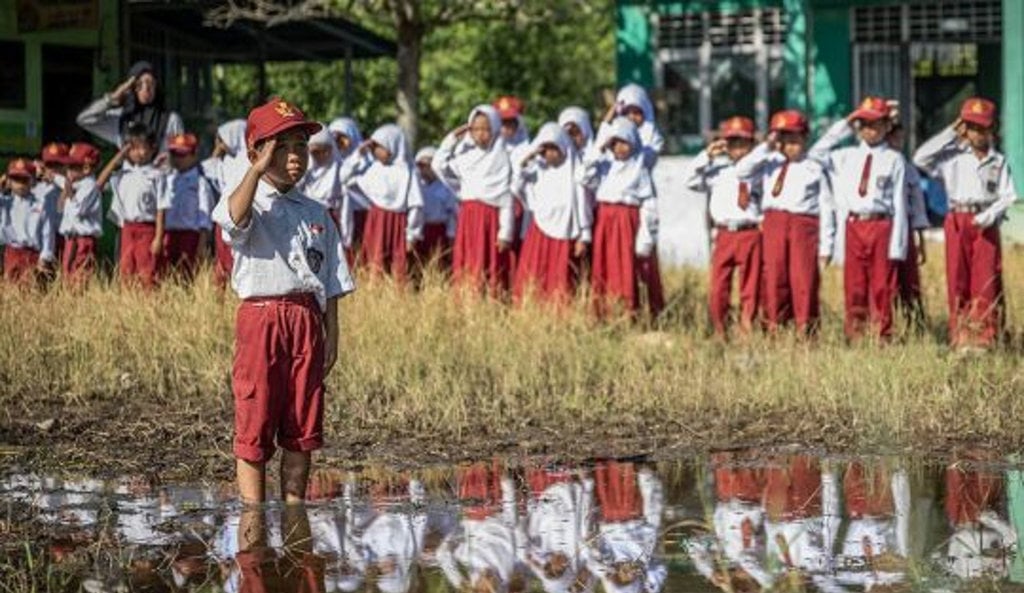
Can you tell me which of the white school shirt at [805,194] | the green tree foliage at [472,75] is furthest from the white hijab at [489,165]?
the green tree foliage at [472,75]

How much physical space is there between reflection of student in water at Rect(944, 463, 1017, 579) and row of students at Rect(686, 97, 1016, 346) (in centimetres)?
590

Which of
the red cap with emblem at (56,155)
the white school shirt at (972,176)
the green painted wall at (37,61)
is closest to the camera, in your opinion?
the white school shirt at (972,176)

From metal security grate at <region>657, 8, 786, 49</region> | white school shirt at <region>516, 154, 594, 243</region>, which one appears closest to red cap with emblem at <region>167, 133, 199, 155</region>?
white school shirt at <region>516, 154, 594, 243</region>

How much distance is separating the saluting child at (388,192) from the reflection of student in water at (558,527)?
10.5m

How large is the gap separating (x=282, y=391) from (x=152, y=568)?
136 cm

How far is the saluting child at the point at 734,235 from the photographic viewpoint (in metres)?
17.5

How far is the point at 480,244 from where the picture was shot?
19.9 meters

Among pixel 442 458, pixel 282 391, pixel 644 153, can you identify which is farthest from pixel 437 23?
pixel 282 391

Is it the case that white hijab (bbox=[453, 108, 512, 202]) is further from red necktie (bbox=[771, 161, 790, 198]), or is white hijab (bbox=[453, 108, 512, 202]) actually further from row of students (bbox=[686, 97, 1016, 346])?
red necktie (bbox=[771, 161, 790, 198])

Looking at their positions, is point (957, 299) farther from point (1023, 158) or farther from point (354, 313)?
point (1023, 158)

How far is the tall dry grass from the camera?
1222 cm

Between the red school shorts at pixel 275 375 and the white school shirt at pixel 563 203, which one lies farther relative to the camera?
the white school shirt at pixel 563 203

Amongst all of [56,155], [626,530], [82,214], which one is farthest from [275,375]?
[56,155]

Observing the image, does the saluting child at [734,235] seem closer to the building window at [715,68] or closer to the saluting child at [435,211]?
the saluting child at [435,211]
